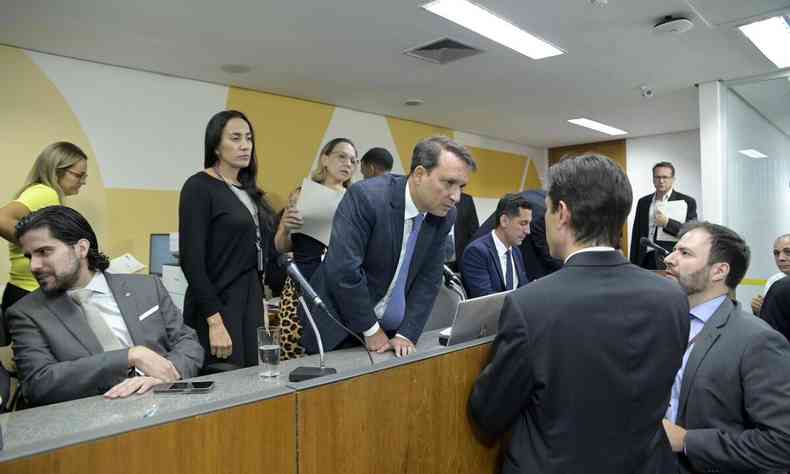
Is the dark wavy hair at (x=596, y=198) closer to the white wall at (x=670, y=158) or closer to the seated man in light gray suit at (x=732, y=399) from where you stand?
the seated man in light gray suit at (x=732, y=399)

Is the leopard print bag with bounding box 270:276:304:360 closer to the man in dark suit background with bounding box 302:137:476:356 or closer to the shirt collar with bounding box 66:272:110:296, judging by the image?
the man in dark suit background with bounding box 302:137:476:356

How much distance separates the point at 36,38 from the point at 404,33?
2.59 m

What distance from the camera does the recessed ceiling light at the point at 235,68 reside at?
4484mm

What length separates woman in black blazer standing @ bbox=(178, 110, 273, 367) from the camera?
6.53 ft

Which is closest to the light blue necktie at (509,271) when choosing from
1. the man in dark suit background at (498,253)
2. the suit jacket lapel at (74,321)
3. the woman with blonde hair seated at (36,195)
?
the man in dark suit background at (498,253)

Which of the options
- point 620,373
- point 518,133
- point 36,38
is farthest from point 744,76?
point 36,38

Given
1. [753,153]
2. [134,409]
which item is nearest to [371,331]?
[134,409]

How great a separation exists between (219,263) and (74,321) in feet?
1.84

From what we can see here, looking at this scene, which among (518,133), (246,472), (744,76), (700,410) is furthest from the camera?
(518,133)

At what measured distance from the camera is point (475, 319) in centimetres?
151

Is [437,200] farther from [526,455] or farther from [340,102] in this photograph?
[340,102]

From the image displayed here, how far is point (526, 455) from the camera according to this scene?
1199 mm

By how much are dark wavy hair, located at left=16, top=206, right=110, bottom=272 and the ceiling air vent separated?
117 inches

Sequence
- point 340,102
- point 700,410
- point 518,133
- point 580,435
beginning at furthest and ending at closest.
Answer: point 518,133 → point 340,102 → point 700,410 → point 580,435
